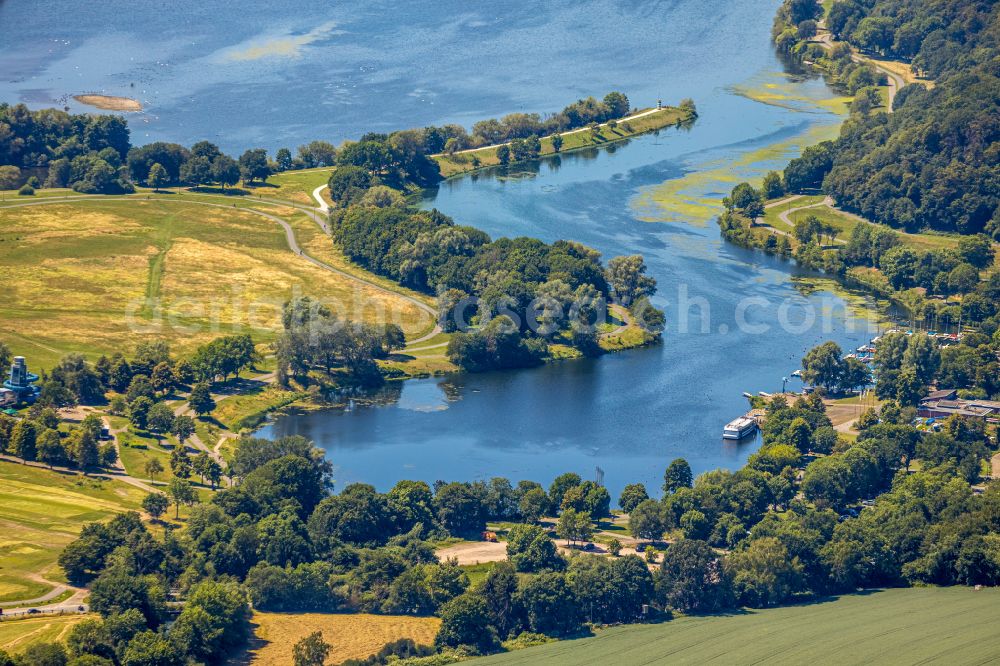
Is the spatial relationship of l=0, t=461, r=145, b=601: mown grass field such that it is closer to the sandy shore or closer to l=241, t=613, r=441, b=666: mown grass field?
l=241, t=613, r=441, b=666: mown grass field

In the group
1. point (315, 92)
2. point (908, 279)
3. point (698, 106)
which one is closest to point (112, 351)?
point (908, 279)

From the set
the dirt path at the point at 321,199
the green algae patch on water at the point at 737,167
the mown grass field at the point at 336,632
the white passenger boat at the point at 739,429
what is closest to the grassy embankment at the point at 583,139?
the green algae patch on water at the point at 737,167

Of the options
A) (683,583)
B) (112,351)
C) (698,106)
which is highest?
(698,106)

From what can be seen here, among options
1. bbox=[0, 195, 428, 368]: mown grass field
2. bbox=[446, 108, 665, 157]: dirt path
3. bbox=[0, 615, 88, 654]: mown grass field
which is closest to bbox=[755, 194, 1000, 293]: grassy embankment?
bbox=[446, 108, 665, 157]: dirt path

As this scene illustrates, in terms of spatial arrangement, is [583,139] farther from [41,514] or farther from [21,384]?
[41,514]

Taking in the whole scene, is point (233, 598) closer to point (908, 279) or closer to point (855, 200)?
point (908, 279)

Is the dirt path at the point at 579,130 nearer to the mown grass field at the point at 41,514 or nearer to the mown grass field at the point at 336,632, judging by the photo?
the mown grass field at the point at 41,514
